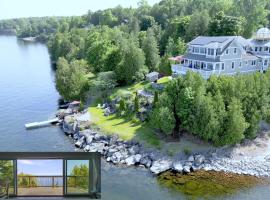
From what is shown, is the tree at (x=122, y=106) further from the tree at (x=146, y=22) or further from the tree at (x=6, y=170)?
the tree at (x=146, y=22)

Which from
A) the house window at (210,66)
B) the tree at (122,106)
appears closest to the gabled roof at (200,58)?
the house window at (210,66)

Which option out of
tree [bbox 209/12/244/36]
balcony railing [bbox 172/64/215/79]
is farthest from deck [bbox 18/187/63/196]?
tree [bbox 209/12/244/36]

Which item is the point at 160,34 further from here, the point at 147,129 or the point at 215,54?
the point at 147,129

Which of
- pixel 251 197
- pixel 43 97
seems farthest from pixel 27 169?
pixel 43 97

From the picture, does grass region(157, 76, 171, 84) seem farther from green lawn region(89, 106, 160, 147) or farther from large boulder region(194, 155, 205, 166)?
large boulder region(194, 155, 205, 166)

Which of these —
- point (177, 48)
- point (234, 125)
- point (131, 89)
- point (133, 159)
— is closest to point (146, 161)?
point (133, 159)

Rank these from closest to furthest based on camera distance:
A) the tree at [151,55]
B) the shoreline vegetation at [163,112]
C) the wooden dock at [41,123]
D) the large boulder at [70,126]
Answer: the shoreline vegetation at [163,112]
the large boulder at [70,126]
the wooden dock at [41,123]
the tree at [151,55]
